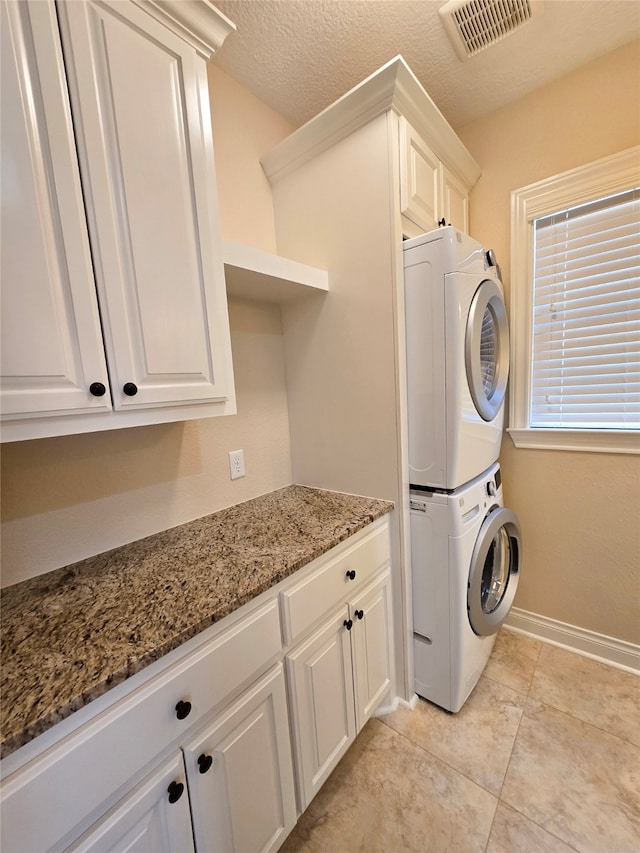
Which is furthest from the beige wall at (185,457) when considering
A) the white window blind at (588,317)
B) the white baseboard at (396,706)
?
the white window blind at (588,317)

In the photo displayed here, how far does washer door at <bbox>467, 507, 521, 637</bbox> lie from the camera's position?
1417 mm

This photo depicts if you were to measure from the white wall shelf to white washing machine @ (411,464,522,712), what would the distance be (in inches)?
38.2

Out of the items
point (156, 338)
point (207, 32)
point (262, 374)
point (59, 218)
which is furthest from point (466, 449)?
point (207, 32)

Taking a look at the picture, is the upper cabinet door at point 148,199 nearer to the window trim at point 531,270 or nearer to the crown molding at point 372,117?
the crown molding at point 372,117

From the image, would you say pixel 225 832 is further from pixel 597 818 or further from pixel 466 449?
pixel 466 449

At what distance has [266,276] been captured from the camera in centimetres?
124

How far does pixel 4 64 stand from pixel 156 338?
55 centimetres

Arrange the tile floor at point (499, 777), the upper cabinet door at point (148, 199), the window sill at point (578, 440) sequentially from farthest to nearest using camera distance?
the window sill at point (578, 440)
the tile floor at point (499, 777)
the upper cabinet door at point (148, 199)

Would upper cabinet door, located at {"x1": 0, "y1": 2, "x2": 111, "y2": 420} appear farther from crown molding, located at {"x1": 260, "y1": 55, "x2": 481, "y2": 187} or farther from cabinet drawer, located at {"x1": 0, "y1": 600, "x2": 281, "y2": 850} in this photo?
crown molding, located at {"x1": 260, "y1": 55, "x2": 481, "y2": 187}

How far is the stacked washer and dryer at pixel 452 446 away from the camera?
4.12 feet

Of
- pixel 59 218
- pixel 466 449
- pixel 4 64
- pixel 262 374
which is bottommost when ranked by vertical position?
pixel 466 449

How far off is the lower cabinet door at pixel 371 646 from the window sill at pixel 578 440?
1.03 m

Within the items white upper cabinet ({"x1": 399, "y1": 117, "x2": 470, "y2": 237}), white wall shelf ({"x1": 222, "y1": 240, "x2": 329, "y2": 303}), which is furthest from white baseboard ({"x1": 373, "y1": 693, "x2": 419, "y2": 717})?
white upper cabinet ({"x1": 399, "y1": 117, "x2": 470, "y2": 237})

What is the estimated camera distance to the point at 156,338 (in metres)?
0.90
